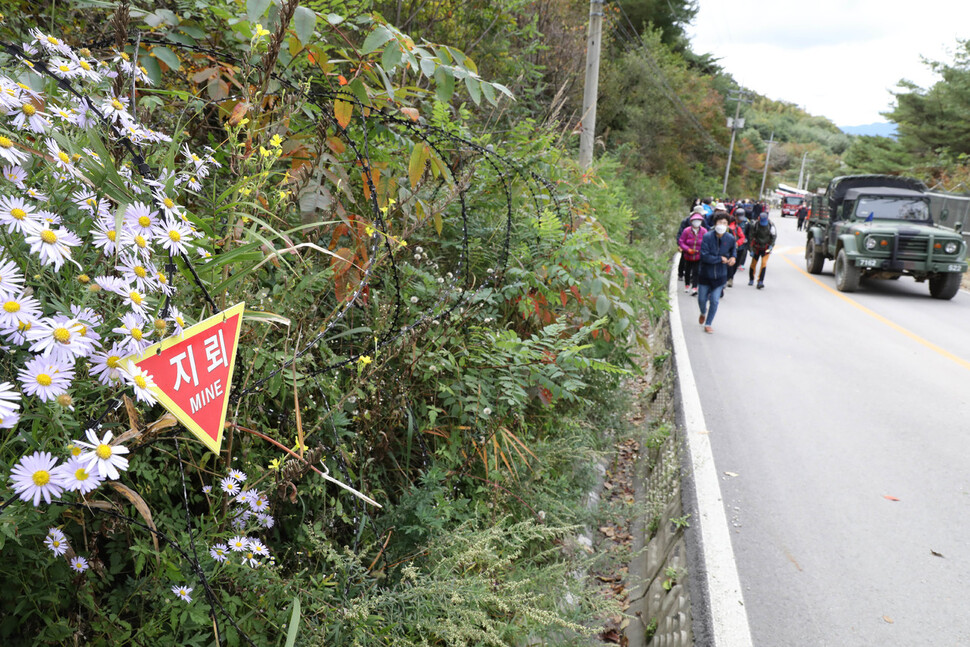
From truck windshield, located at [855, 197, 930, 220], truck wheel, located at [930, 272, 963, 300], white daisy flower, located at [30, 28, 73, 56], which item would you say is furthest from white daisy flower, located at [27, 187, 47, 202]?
truck windshield, located at [855, 197, 930, 220]

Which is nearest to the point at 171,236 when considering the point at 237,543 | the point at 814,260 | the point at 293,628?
the point at 237,543

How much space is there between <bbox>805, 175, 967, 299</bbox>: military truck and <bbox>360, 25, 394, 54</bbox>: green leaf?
580 inches

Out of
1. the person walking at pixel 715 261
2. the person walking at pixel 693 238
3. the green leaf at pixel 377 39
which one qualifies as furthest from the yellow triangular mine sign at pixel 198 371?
the person walking at pixel 693 238

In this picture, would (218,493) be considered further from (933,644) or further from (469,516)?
(933,644)

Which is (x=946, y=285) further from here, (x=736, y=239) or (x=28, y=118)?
(x=28, y=118)

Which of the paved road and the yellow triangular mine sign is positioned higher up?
the yellow triangular mine sign

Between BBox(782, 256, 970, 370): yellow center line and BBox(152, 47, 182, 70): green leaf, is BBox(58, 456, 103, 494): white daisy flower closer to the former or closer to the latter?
BBox(152, 47, 182, 70): green leaf

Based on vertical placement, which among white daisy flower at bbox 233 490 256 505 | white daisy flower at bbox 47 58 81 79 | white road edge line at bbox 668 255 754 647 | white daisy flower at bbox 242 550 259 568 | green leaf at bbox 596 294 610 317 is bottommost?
white road edge line at bbox 668 255 754 647

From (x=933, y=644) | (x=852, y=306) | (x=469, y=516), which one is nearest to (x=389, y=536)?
(x=469, y=516)

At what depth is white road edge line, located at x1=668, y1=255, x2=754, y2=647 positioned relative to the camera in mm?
3199

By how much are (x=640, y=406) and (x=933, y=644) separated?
374 cm

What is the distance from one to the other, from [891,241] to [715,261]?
6721 mm

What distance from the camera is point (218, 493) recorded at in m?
1.98

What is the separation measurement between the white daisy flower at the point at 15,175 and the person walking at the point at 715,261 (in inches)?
386
